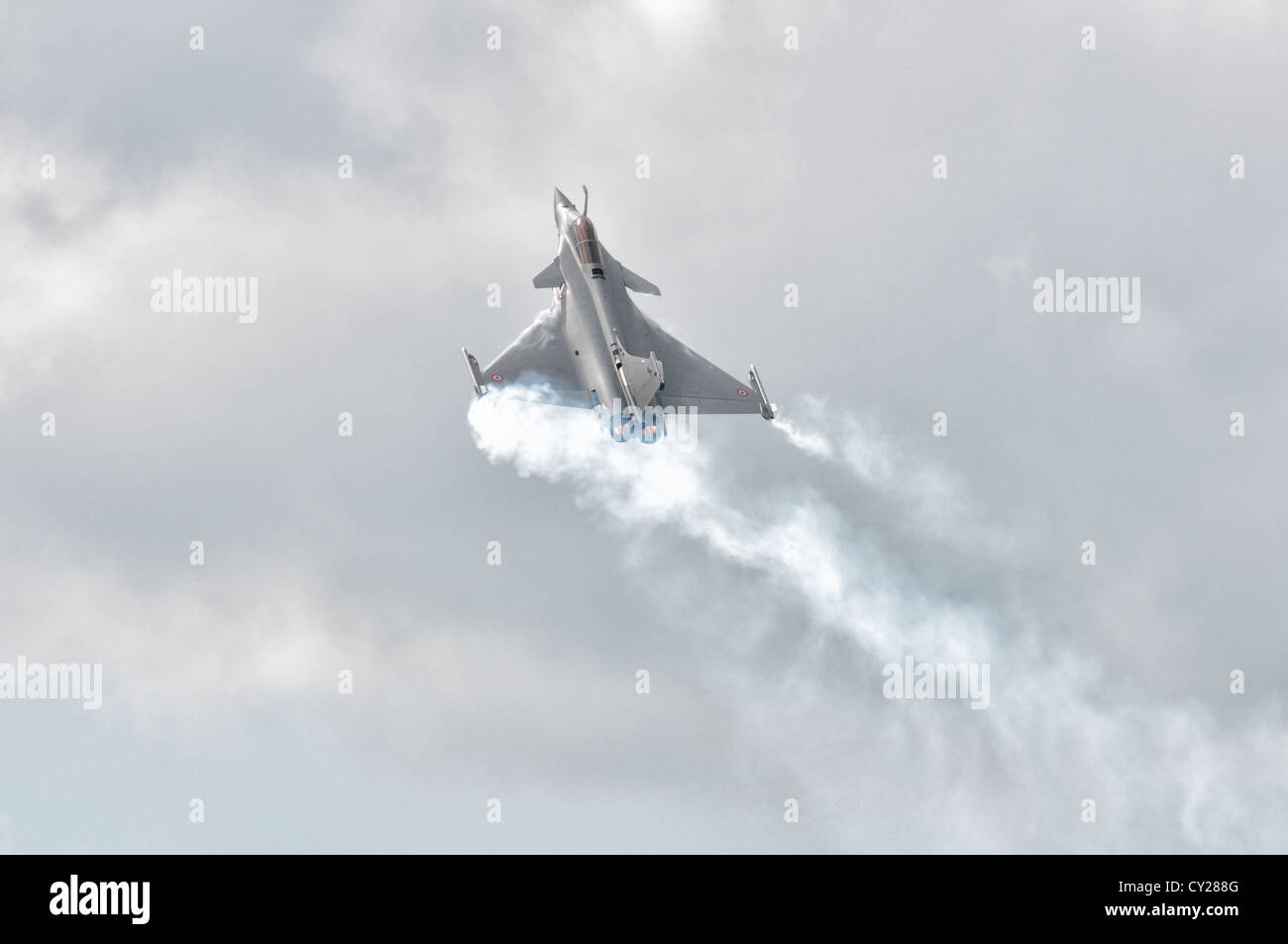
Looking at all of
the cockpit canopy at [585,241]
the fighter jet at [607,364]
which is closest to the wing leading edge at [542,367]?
the fighter jet at [607,364]

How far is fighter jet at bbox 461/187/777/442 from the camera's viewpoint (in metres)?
110

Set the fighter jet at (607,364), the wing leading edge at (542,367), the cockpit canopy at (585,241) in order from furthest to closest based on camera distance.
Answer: the cockpit canopy at (585,241) → the wing leading edge at (542,367) → the fighter jet at (607,364)

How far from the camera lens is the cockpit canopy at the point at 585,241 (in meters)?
118

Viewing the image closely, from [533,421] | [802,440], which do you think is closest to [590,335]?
[533,421]

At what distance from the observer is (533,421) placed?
383ft

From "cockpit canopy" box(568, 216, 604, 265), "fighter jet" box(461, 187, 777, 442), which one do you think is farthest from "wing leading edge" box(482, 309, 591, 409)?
"cockpit canopy" box(568, 216, 604, 265)

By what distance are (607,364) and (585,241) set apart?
37.5ft

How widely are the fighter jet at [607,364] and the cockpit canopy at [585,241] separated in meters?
0.06

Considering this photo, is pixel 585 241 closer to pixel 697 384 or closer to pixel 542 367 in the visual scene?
pixel 542 367

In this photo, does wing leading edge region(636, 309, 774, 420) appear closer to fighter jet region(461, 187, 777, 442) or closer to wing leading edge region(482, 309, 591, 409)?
fighter jet region(461, 187, 777, 442)

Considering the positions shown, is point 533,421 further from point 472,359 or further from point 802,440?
point 802,440

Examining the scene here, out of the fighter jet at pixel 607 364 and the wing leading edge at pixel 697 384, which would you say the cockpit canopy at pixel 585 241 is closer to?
the fighter jet at pixel 607 364

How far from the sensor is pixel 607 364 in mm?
111438
